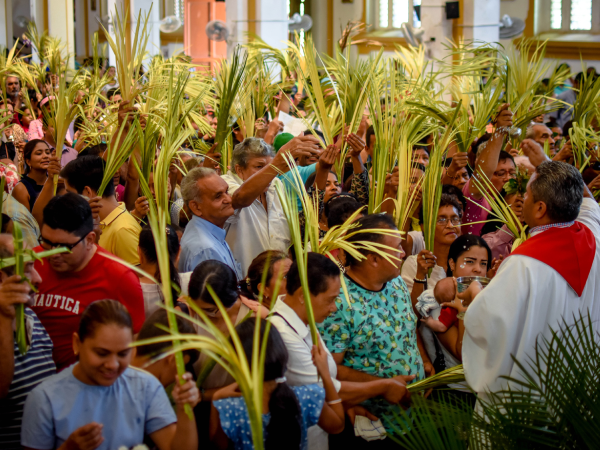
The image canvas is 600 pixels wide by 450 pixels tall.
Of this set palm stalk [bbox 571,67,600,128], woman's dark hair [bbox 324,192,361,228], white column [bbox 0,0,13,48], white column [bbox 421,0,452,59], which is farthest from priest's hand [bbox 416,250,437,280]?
white column [bbox 0,0,13,48]

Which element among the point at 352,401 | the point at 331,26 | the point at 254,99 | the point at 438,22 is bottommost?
the point at 352,401

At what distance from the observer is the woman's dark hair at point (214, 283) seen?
Answer: 2.68m

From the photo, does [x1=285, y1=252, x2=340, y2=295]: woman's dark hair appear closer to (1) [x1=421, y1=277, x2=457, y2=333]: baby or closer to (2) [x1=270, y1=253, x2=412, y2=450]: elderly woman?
(2) [x1=270, y1=253, x2=412, y2=450]: elderly woman

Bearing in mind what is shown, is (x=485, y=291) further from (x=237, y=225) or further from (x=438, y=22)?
(x=438, y=22)

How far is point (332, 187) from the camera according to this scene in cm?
452

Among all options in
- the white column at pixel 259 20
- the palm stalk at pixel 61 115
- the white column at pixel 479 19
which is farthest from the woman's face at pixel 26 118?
the white column at pixel 479 19

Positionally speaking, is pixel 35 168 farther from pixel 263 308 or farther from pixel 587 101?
pixel 587 101

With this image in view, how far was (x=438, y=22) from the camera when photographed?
10953 millimetres

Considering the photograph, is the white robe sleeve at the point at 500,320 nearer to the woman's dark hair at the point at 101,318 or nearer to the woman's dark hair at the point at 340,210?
the woman's dark hair at the point at 340,210

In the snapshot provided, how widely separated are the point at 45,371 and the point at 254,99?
4.57 m

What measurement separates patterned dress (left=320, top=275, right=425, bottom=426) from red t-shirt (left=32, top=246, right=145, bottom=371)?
0.82 metres

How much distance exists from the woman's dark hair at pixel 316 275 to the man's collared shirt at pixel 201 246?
764mm

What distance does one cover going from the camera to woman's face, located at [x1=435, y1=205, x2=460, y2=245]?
13.1ft

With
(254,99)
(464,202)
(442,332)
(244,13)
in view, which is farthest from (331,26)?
(442,332)
